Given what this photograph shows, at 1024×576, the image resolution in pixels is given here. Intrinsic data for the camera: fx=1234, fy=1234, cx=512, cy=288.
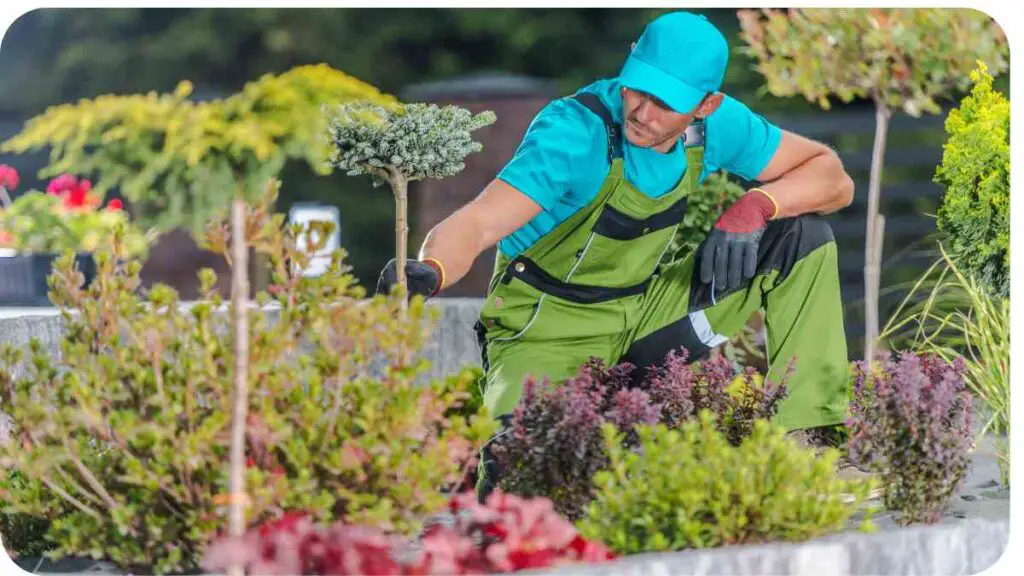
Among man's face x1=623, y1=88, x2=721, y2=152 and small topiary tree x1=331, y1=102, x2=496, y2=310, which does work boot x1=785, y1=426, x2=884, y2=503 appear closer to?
man's face x1=623, y1=88, x2=721, y2=152

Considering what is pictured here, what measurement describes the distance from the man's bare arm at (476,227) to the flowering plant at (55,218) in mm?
1572

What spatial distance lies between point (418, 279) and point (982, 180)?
224cm

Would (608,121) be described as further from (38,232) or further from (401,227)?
(38,232)

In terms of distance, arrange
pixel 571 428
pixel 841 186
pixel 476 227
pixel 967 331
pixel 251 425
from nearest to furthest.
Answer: pixel 251 425 < pixel 571 428 < pixel 476 227 < pixel 841 186 < pixel 967 331

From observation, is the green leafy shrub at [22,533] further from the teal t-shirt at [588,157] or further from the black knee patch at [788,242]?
the black knee patch at [788,242]

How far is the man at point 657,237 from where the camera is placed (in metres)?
3.75

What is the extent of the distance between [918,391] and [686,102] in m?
1.09

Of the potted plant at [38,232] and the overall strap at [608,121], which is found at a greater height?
the overall strap at [608,121]

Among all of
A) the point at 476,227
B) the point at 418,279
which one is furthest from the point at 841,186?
the point at 418,279

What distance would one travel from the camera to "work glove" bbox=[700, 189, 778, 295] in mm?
4000

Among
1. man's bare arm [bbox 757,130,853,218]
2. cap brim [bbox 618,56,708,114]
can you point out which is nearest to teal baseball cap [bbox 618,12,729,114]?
cap brim [bbox 618,56,708,114]

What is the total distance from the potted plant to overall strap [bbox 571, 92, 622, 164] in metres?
1.80

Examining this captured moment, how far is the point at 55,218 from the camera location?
5.31 metres

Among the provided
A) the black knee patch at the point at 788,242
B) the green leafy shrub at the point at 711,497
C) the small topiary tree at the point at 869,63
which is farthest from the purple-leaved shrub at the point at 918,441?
the small topiary tree at the point at 869,63
